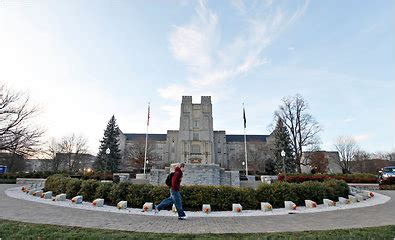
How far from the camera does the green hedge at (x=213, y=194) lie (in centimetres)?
923

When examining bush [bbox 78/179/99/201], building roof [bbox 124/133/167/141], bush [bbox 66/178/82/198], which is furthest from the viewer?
building roof [bbox 124/133/167/141]

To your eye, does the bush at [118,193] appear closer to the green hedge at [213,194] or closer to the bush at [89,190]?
the green hedge at [213,194]

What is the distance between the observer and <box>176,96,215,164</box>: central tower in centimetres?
5828

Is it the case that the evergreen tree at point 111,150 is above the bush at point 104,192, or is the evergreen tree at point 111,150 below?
above

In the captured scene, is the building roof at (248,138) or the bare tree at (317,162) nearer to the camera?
the bare tree at (317,162)

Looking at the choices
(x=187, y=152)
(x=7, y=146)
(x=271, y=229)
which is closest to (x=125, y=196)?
(x=271, y=229)

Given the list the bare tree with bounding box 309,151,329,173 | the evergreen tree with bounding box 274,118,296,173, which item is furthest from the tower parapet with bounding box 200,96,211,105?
the bare tree with bounding box 309,151,329,173

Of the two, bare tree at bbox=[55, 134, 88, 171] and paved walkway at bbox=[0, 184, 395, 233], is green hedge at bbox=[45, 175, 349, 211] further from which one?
bare tree at bbox=[55, 134, 88, 171]

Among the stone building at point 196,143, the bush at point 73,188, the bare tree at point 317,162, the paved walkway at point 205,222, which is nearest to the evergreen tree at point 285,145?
the bare tree at point 317,162

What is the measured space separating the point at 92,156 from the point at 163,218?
212ft

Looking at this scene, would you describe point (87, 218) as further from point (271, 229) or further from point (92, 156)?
point (92, 156)

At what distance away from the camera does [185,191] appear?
941 cm

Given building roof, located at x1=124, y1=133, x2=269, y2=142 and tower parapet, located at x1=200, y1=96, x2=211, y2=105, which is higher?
tower parapet, located at x1=200, y1=96, x2=211, y2=105

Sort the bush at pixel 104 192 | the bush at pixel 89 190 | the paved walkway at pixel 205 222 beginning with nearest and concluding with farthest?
the paved walkway at pixel 205 222
the bush at pixel 104 192
the bush at pixel 89 190
